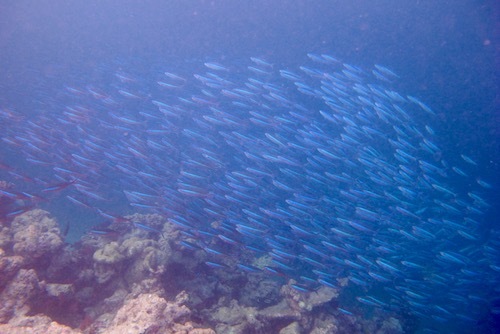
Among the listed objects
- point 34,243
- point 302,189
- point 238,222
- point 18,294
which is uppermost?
point 302,189

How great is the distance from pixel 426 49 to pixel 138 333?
106ft

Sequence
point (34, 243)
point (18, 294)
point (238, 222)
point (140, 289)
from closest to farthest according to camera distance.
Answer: point (18, 294) < point (140, 289) < point (34, 243) < point (238, 222)

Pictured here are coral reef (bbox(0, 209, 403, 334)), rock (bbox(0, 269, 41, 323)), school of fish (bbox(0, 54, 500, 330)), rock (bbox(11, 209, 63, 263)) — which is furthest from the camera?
school of fish (bbox(0, 54, 500, 330))

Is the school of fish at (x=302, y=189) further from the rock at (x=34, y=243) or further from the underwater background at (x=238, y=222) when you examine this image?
the rock at (x=34, y=243)

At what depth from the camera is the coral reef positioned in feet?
15.1

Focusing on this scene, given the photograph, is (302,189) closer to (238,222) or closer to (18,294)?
(238,222)

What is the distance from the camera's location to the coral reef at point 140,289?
4.59m

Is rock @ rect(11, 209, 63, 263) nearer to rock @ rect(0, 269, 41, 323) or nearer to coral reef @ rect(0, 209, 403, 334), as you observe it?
coral reef @ rect(0, 209, 403, 334)

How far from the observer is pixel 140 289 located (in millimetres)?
5512

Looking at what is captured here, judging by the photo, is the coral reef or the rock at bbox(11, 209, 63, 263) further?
the rock at bbox(11, 209, 63, 263)

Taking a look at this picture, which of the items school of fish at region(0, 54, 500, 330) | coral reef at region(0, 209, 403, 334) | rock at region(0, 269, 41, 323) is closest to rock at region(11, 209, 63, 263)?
coral reef at region(0, 209, 403, 334)

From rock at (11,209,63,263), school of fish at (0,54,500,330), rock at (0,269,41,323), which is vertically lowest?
rock at (0,269,41,323)

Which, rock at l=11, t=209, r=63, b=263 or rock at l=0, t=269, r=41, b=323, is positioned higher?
rock at l=11, t=209, r=63, b=263

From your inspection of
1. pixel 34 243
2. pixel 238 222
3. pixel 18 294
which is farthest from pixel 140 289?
pixel 238 222
